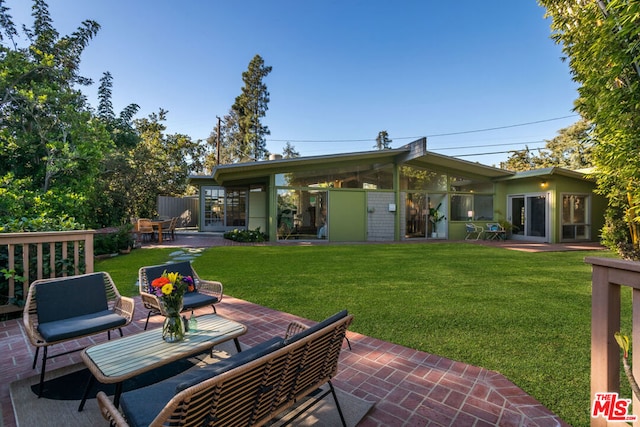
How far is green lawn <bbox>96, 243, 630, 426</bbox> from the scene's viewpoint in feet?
9.04

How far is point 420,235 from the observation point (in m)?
14.8

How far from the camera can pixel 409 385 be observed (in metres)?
2.40

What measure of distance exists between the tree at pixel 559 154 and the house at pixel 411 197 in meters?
16.6

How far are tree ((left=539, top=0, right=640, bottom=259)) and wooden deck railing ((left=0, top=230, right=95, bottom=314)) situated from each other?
7.05 m

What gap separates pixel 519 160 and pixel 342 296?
3801 centimetres

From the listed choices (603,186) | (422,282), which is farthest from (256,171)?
(603,186)

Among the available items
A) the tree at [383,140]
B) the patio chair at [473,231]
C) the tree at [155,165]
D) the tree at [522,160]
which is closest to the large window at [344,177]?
the patio chair at [473,231]

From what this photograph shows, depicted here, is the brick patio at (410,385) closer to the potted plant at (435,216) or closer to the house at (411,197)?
the house at (411,197)

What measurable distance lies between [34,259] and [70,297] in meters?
1.77

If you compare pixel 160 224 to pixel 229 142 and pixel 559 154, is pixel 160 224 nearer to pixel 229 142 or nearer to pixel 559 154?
pixel 229 142

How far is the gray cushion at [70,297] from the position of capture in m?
2.85

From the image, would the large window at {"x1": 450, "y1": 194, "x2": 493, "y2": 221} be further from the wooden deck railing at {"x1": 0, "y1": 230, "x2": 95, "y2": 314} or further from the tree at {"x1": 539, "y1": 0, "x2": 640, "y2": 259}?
the wooden deck railing at {"x1": 0, "y1": 230, "x2": 95, "y2": 314}

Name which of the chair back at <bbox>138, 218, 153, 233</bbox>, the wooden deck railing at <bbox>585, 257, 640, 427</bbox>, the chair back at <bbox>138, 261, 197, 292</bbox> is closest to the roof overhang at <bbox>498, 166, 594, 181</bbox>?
the wooden deck railing at <bbox>585, 257, 640, 427</bbox>

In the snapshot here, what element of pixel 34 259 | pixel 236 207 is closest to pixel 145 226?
pixel 236 207
